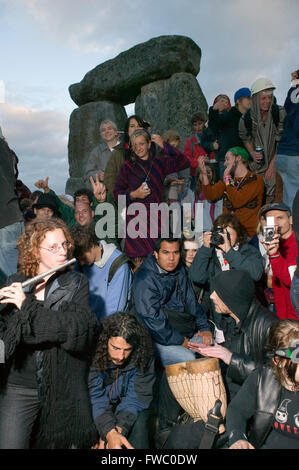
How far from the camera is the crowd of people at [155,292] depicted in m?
2.01

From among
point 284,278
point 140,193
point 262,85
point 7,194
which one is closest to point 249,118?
point 262,85

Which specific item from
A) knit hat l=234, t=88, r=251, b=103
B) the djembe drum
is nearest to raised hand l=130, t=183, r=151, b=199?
knit hat l=234, t=88, r=251, b=103

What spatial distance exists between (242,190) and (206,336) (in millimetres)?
1525

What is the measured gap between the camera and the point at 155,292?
3289 millimetres

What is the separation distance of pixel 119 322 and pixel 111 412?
53 centimetres

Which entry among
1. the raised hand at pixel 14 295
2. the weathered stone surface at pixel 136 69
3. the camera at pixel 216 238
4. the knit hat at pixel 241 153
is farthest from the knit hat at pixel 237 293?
the weathered stone surface at pixel 136 69

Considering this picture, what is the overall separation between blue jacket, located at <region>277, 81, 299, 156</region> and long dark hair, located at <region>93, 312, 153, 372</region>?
2848 mm

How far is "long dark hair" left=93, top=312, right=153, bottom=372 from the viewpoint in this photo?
2.52 metres

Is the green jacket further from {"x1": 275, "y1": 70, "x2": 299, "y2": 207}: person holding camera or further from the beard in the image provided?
{"x1": 275, "y1": 70, "x2": 299, "y2": 207}: person holding camera

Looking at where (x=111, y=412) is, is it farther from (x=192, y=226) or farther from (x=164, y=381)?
(x=192, y=226)
